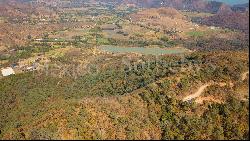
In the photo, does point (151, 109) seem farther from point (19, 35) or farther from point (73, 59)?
point (19, 35)

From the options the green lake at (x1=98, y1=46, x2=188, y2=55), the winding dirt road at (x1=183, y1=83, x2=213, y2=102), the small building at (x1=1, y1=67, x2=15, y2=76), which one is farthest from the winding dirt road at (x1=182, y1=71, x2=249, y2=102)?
the green lake at (x1=98, y1=46, x2=188, y2=55)

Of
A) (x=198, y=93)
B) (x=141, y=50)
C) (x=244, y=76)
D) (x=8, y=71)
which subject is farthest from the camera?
(x=141, y=50)

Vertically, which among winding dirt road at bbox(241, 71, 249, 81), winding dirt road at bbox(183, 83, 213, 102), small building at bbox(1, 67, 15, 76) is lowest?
small building at bbox(1, 67, 15, 76)

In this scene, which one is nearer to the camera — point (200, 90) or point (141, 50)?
point (200, 90)

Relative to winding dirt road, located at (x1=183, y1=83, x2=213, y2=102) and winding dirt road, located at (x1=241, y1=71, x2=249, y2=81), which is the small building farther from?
winding dirt road, located at (x1=241, y1=71, x2=249, y2=81)

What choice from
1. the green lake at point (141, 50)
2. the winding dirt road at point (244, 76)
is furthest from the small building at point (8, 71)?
the winding dirt road at point (244, 76)

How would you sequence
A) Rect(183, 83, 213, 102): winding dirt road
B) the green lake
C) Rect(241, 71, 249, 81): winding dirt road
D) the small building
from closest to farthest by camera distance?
1. Rect(183, 83, 213, 102): winding dirt road
2. Rect(241, 71, 249, 81): winding dirt road
3. the small building
4. the green lake

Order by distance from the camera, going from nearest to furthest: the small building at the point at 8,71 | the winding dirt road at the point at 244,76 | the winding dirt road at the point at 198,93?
the winding dirt road at the point at 198,93 < the winding dirt road at the point at 244,76 < the small building at the point at 8,71

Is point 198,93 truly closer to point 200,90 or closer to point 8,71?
point 200,90

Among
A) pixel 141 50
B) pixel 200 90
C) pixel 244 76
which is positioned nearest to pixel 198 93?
pixel 200 90

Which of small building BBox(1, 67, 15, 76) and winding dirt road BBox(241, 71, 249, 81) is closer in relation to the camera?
winding dirt road BBox(241, 71, 249, 81)

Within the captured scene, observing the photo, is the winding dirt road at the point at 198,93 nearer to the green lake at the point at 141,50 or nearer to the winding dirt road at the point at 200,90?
the winding dirt road at the point at 200,90

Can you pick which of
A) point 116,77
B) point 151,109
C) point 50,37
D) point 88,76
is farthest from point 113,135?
point 50,37
